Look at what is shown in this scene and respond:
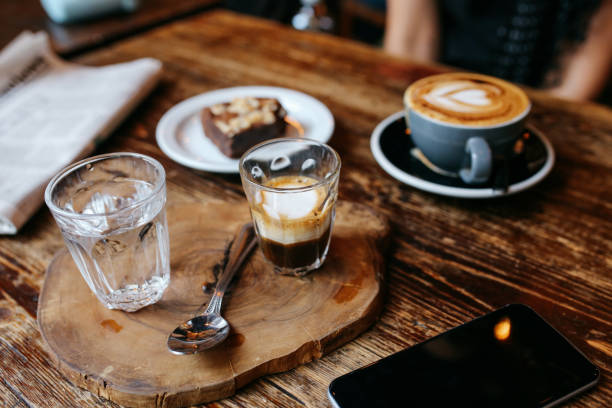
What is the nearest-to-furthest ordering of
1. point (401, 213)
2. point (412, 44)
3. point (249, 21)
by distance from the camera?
point (401, 213)
point (249, 21)
point (412, 44)

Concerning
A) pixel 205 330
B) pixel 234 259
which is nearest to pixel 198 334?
pixel 205 330

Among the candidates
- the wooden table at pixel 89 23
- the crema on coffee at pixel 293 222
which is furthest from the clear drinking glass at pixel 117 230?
the wooden table at pixel 89 23

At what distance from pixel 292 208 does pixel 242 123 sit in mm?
320

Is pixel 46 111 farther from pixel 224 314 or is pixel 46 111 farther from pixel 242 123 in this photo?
pixel 224 314

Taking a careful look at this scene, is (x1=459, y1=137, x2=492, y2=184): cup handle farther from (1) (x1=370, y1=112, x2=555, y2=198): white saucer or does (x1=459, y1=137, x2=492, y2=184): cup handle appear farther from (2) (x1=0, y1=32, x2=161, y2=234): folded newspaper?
(2) (x1=0, y1=32, x2=161, y2=234): folded newspaper

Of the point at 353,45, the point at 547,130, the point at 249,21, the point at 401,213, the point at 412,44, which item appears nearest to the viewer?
the point at 401,213

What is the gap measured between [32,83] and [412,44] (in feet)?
3.94

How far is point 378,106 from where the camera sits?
101 cm

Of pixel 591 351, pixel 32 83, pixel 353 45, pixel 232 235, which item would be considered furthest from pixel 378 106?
pixel 32 83

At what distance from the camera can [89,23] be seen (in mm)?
1521

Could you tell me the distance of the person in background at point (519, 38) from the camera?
4.63 feet

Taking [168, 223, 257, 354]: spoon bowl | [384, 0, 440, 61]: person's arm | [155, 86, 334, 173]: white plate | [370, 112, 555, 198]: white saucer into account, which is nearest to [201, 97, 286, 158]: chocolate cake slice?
[155, 86, 334, 173]: white plate

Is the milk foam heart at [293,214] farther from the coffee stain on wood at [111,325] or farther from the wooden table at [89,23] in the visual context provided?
the wooden table at [89,23]

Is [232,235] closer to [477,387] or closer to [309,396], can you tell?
[309,396]
